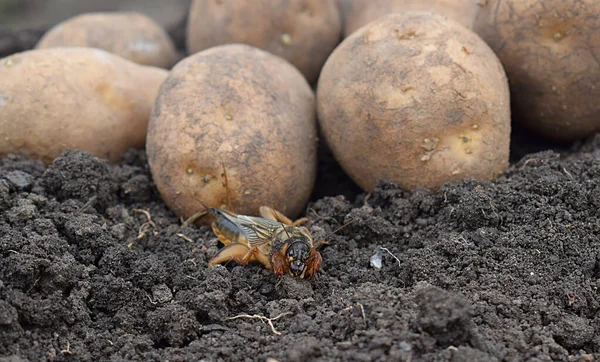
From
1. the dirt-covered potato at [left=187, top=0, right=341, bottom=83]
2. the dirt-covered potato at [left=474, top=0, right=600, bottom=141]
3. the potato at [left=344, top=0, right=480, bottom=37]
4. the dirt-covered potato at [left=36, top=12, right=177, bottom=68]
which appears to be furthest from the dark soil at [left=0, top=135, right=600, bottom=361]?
the dirt-covered potato at [left=36, top=12, right=177, bottom=68]

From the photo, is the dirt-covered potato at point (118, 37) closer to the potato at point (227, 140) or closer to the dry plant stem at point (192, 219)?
the potato at point (227, 140)

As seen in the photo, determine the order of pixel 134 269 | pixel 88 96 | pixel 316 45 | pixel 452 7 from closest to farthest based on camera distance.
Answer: pixel 134 269 < pixel 88 96 < pixel 452 7 < pixel 316 45

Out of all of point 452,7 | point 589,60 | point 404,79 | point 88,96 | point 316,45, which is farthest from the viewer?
point 316,45

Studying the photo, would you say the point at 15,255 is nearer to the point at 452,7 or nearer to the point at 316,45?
the point at 316,45

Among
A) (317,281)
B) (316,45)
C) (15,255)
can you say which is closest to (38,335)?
(15,255)

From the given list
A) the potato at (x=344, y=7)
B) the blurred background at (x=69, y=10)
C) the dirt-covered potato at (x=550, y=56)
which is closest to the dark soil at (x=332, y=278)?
the dirt-covered potato at (x=550, y=56)

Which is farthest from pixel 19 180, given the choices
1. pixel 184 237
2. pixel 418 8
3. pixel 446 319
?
pixel 418 8
